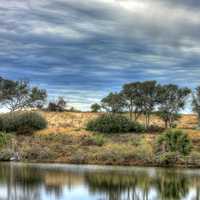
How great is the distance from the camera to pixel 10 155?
60.2 metres

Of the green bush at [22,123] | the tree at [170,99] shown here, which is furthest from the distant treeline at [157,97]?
the green bush at [22,123]

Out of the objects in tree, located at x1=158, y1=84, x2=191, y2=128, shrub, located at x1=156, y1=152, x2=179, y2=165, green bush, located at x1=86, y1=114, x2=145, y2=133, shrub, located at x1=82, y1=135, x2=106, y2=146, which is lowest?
shrub, located at x1=156, y1=152, x2=179, y2=165

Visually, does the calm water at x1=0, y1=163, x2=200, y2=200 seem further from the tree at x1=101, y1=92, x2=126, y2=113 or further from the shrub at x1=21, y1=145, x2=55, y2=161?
the tree at x1=101, y1=92, x2=126, y2=113

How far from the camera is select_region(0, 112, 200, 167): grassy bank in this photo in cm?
5625

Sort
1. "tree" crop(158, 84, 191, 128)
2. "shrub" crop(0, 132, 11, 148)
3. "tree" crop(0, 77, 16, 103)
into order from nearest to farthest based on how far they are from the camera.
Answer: "shrub" crop(0, 132, 11, 148)
"tree" crop(158, 84, 191, 128)
"tree" crop(0, 77, 16, 103)

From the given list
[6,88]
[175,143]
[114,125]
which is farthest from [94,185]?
[6,88]

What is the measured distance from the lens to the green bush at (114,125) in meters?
78.2

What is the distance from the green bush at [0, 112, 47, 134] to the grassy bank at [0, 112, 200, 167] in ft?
6.37

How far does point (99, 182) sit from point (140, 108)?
55.5 meters

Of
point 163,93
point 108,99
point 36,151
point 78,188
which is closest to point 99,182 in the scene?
point 78,188

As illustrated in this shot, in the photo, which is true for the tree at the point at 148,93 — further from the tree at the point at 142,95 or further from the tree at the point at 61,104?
the tree at the point at 61,104

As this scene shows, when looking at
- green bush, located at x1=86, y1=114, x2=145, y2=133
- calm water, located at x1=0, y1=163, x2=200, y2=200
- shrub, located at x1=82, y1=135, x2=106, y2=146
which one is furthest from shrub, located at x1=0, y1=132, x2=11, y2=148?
green bush, located at x1=86, y1=114, x2=145, y2=133

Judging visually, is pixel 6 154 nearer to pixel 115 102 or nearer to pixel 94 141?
pixel 94 141

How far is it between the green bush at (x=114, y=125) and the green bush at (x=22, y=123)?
9.61m
